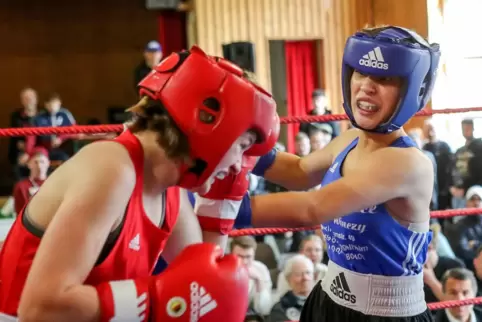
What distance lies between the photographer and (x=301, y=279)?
2.77 meters

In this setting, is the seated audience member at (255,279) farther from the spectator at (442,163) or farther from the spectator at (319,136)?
the spectator at (442,163)

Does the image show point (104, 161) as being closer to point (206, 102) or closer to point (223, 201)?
point (206, 102)

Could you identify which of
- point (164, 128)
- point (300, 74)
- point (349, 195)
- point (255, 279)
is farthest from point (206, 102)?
point (300, 74)

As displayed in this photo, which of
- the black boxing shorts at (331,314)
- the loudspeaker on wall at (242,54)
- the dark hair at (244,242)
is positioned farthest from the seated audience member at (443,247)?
the black boxing shorts at (331,314)

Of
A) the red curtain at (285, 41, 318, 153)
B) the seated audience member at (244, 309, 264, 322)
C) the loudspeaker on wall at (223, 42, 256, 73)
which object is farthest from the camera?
the red curtain at (285, 41, 318, 153)

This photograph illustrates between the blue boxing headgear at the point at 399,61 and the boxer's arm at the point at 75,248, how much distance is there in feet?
2.20

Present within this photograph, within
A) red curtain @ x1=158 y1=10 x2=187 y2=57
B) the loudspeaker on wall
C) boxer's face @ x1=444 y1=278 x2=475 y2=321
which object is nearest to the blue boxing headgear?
the loudspeaker on wall

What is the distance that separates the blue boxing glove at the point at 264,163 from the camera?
1.66m

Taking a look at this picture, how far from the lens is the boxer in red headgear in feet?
3.36

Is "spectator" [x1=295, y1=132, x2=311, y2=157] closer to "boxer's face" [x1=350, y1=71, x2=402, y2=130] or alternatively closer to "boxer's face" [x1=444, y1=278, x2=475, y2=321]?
"boxer's face" [x1=444, y1=278, x2=475, y2=321]

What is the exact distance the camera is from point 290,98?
24.5 ft

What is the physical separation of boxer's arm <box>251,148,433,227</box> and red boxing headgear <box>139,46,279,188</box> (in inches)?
12.1

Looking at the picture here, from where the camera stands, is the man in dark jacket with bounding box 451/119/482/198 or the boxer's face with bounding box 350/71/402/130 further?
the man in dark jacket with bounding box 451/119/482/198

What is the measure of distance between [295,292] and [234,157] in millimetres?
1717
